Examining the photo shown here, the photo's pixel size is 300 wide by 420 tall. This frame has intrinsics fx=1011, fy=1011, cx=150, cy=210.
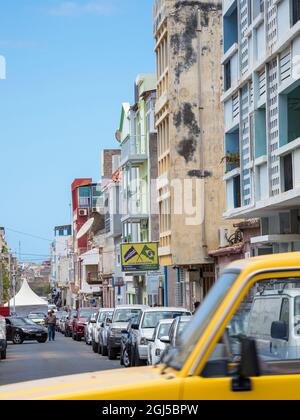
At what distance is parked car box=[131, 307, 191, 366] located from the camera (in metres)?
26.4

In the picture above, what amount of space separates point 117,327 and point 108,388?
29937 millimetres

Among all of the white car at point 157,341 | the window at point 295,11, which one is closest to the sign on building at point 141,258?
the white car at point 157,341

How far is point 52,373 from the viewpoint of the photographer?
1033 inches

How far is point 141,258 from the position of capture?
53.4m

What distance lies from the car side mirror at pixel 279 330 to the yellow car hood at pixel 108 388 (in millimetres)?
767

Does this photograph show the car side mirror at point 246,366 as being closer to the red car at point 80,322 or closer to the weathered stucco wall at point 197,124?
the weathered stucco wall at point 197,124

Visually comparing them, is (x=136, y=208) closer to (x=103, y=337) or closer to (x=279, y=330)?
(x=103, y=337)

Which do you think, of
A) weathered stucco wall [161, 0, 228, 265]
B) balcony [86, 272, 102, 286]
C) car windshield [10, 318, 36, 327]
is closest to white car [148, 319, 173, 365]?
weathered stucco wall [161, 0, 228, 265]

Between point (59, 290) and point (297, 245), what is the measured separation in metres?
147

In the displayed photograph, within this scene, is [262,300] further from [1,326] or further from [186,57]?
[186,57]

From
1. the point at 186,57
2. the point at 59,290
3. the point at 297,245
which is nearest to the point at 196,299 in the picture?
the point at 186,57

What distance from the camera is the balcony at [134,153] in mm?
60344

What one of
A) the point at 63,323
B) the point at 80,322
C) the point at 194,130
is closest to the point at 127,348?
the point at 194,130
